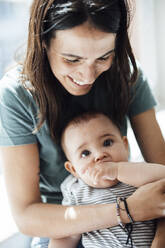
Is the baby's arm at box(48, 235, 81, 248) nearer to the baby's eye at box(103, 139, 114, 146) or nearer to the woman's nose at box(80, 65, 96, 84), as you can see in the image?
the baby's eye at box(103, 139, 114, 146)

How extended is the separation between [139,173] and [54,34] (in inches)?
19.5

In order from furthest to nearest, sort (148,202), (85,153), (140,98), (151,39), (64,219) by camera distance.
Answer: (151,39), (140,98), (85,153), (64,219), (148,202)

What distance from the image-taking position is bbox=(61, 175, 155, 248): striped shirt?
0.97 m

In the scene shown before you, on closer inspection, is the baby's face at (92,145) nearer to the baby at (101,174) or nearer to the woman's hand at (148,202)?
the baby at (101,174)

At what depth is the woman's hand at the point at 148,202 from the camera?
0.92 meters

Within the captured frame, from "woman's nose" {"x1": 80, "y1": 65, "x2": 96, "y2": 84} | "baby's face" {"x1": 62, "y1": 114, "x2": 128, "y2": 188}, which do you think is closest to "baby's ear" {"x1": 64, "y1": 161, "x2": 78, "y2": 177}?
"baby's face" {"x1": 62, "y1": 114, "x2": 128, "y2": 188}

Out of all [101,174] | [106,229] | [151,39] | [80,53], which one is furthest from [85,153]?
[151,39]

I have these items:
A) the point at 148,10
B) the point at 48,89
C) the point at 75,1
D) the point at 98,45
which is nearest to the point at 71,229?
the point at 48,89

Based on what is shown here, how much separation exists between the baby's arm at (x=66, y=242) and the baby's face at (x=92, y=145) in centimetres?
21

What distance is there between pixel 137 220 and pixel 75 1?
0.66 meters

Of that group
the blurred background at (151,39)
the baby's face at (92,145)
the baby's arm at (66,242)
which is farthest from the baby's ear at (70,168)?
the blurred background at (151,39)

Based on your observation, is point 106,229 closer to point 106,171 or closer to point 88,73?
point 106,171

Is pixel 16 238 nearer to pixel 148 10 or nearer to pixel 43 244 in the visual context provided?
pixel 43 244

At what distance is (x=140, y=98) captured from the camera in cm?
129
